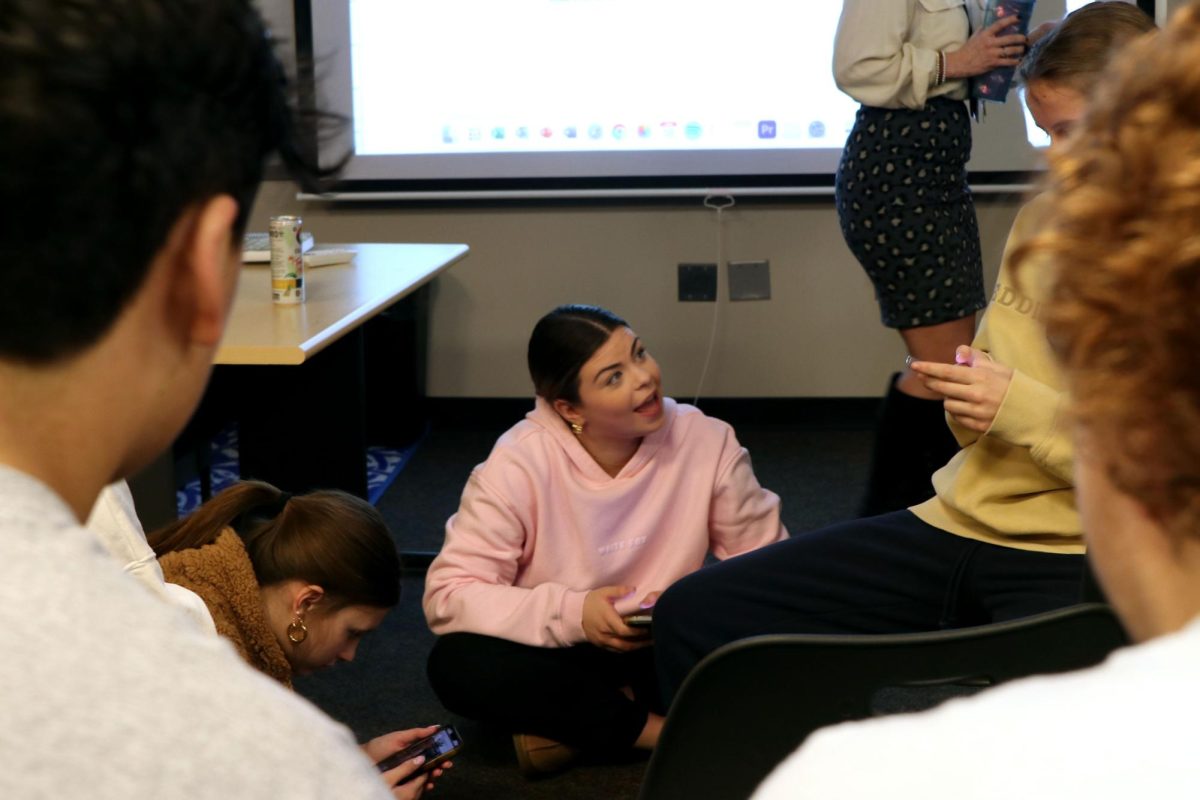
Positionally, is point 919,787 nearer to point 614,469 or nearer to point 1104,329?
point 1104,329

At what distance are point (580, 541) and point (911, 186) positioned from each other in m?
1.13

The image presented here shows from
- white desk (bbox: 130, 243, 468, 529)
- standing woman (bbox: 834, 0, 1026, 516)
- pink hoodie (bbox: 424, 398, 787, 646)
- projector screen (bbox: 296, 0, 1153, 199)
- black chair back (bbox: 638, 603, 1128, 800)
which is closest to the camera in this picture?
black chair back (bbox: 638, 603, 1128, 800)

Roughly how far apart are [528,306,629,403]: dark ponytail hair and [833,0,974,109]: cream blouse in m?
0.87

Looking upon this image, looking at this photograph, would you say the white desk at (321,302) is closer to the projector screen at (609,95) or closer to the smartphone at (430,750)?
the smartphone at (430,750)

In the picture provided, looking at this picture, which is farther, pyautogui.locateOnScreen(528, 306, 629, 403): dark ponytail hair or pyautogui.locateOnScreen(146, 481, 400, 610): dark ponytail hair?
pyautogui.locateOnScreen(528, 306, 629, 403): dark ponytail hair

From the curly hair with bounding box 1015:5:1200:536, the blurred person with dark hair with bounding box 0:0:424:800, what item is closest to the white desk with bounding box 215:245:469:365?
the blurred person with dark hair with bounding box 0:0:424:800

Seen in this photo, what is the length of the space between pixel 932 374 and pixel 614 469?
2.48 feet

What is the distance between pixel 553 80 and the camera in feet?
12.8

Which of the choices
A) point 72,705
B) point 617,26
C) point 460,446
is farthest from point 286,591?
point 617,26

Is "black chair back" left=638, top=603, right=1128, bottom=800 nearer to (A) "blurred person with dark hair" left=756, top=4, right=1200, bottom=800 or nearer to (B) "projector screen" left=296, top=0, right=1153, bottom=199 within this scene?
(A) "blurred person with dark hair" left=756, top=4, right=1200, bottom=800

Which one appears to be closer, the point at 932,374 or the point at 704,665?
the point at 704,665

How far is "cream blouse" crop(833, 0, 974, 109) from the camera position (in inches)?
109

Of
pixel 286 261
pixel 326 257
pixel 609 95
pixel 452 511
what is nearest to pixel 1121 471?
pixel 286 261

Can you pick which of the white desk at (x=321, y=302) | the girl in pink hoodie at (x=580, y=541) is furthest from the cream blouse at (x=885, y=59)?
the white desk at (x=321, y=302)
